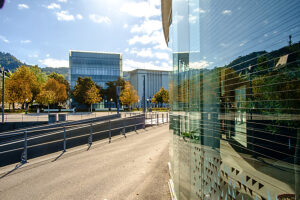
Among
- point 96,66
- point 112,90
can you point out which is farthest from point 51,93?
point 96,66

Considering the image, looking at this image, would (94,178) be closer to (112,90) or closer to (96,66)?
(112,90)

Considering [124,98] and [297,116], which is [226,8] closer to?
[297,116]

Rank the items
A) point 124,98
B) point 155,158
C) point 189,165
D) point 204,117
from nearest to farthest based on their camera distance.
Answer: point 204,117 < point 189,165 < point 155,158 < point 124,98

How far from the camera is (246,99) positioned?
3.74ft

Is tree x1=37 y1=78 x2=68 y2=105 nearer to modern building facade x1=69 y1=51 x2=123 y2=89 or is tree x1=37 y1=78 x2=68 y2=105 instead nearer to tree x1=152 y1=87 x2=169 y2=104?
modern building facade x1=69 y1=51 x2=123 y2=89

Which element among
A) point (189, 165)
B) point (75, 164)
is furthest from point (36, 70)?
point (189, 165)

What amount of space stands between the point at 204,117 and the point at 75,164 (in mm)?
4720

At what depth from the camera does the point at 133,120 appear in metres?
13.5

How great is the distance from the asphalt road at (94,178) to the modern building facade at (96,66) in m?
66.2

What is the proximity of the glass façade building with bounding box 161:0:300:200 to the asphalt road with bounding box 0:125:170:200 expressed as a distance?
2110 millimetres

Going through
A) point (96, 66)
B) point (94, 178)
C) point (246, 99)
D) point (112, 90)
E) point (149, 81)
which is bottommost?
point (94, 178)

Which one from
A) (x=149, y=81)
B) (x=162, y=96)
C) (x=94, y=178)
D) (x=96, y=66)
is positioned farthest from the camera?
(x=149, y=81)

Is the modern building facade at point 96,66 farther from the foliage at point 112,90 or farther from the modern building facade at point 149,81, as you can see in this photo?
the modern building facade at point 149,81

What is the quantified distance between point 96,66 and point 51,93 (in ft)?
108
